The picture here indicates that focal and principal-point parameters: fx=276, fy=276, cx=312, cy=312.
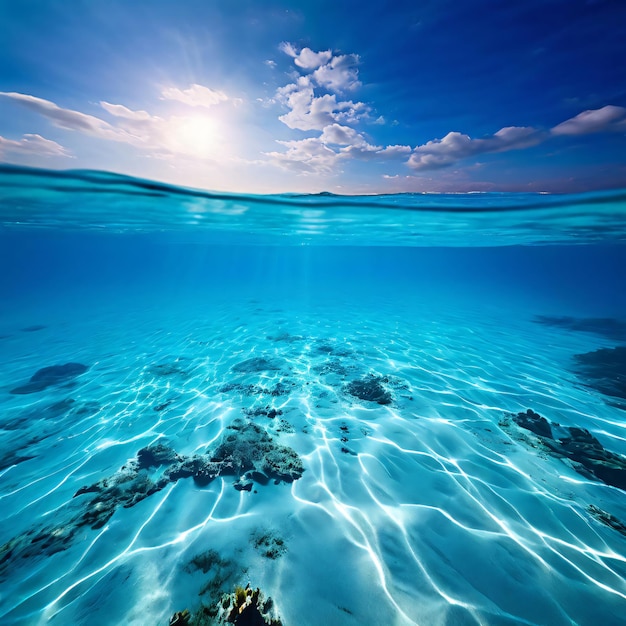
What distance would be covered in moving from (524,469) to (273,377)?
7.13 meters

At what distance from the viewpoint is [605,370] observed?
11.4m

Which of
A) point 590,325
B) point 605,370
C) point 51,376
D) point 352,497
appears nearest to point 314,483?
point 352,497

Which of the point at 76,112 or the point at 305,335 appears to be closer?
the point at 76,112

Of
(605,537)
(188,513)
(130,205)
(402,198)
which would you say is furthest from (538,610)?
(130,205)

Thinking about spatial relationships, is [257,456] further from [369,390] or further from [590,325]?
[590,325]

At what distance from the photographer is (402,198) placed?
1268cm

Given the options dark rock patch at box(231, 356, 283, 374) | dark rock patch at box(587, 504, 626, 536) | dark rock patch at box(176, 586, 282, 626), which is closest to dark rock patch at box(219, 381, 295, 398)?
dark rock patch at box(231, 356, 283, 374)

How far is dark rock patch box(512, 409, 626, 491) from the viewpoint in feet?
17.5

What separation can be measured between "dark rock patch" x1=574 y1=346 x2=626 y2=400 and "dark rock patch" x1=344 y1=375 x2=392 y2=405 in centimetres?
800

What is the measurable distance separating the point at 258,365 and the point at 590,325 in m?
26.6

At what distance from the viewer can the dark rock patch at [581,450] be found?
5.33 m

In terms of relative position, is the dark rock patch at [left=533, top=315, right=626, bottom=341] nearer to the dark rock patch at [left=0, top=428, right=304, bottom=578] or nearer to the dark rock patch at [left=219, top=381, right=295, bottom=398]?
the dark rock patch at [left=219, top=381, right=295, bottom=398]

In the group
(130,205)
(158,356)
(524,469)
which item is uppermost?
(130,205)

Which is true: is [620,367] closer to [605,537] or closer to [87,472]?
[605,537]
